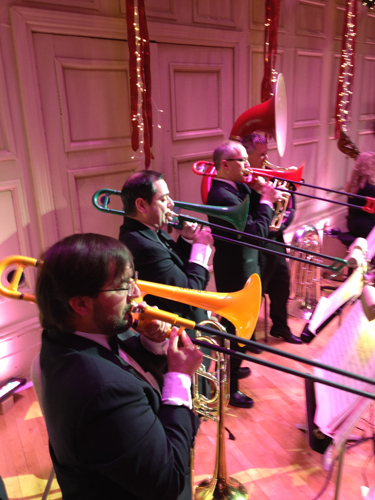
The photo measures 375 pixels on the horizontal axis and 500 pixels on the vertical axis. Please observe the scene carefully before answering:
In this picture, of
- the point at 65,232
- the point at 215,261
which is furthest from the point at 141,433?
the point at 65,232

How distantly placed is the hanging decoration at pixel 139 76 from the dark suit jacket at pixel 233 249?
70 centimetres

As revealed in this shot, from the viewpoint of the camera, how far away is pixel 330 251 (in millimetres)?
4391

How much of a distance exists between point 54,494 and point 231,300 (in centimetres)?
132

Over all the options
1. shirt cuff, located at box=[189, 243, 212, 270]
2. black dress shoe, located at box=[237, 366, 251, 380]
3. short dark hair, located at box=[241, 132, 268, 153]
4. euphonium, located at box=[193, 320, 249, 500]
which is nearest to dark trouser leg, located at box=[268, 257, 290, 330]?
black dress shoe, located at box=[237, 366, 251, 380]

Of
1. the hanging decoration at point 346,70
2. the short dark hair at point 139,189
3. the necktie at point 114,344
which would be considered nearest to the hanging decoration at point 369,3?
the hanging decoration at point 346,70

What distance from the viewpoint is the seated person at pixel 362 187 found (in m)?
3.54

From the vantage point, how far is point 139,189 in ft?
5.86

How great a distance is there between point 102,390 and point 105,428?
81mm

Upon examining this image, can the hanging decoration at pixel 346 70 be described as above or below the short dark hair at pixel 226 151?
above

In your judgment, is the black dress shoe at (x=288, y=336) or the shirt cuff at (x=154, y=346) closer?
the shirt cuff at (x=154, y=346)

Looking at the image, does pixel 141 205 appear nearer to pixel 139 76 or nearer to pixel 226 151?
pixel 226 151

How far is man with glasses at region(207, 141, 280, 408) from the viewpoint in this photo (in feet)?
7.60

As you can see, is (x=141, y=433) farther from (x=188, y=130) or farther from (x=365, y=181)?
(x=365, y=181)

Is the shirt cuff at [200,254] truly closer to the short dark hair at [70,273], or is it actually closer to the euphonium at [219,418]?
the euphonium at [219,418]
